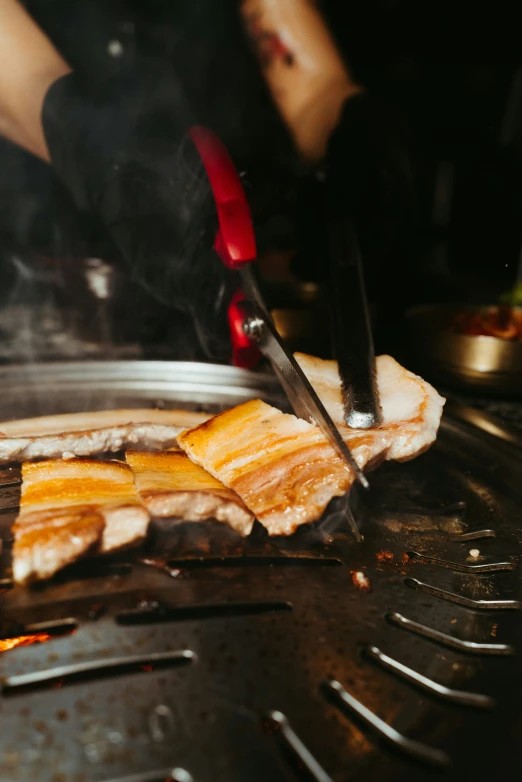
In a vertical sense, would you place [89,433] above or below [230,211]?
below

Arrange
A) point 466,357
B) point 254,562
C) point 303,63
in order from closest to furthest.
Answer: point 254,562 → point 466,357 → point 303,63

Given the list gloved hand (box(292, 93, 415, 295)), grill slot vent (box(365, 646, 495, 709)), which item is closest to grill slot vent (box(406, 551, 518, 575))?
grill slot vent (box(365, 646, 495, 709))

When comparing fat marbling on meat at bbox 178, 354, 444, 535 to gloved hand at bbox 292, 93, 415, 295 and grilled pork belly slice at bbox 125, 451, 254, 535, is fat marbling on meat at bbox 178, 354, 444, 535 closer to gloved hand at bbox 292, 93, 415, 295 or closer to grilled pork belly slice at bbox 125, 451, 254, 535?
grilled pork belly slice at bbox 125, 451, 254, 535

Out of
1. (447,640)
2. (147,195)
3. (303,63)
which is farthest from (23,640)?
(303,63)

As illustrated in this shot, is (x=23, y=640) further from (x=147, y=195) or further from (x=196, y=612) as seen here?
(x=147, y=195)

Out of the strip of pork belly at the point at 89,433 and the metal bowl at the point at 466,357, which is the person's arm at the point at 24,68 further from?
the metal bowl at the point at 466,357

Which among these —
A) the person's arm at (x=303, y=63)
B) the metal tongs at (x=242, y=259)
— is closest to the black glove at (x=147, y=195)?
the metal tongs at (x=242, y=259)

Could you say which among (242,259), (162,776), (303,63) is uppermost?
(303,63)
